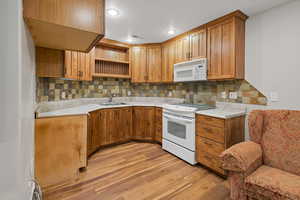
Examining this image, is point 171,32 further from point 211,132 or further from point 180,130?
point 211,132

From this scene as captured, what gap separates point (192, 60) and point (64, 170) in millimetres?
2692

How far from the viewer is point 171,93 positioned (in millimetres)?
3609

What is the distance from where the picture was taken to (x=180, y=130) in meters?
2.54

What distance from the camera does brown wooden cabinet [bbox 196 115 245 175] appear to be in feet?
6.32

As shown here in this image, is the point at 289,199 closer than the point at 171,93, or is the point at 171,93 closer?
the point at 289,199

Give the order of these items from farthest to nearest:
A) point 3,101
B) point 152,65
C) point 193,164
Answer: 1. point 152,65
2. point 193,164
3. point 3,101

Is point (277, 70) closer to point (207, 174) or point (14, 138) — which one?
point (207, 174)

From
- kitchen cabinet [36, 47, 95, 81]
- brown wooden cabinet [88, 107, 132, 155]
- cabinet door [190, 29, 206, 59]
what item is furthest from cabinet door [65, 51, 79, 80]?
cabinet door [190, 29, 206, 59]

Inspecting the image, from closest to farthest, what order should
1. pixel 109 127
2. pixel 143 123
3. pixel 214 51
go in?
1. pixel 214 51
2. pixel 109 127
3. pixel 143 123

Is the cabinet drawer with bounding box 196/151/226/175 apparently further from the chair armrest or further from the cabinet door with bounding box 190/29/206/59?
the cabinet door with bounding box 190/29/206/59

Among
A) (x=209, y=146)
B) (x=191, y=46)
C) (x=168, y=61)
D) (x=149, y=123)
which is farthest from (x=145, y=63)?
(x=209, y=146)

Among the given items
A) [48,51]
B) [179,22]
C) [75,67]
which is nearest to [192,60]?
[179,22]

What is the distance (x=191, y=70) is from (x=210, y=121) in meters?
1.04

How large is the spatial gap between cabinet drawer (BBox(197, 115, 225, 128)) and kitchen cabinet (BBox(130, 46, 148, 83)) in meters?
1.78
